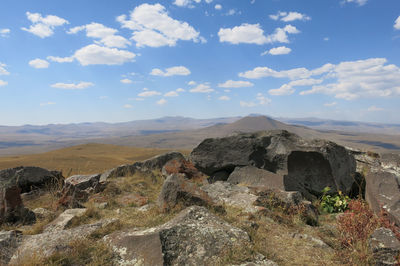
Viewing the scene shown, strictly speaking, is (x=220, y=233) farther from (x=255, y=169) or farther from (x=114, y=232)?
(x=255, y=169)

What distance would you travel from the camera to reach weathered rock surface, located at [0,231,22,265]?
3.95 meters

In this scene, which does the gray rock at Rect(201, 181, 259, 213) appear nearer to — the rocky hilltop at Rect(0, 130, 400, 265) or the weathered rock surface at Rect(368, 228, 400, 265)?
the rocky hilltop at Rect(0, 130, 400, 265)

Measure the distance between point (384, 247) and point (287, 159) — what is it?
17.4ft

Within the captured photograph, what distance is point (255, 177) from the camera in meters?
8.89

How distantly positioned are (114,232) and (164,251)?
4.22 feet

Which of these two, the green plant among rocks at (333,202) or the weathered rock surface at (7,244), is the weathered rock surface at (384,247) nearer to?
the green plant among rocks at (333,202)

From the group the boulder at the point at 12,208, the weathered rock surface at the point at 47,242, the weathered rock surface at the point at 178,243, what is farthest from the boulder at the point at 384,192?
the boulder at the point at 12,208

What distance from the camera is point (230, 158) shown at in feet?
32.6

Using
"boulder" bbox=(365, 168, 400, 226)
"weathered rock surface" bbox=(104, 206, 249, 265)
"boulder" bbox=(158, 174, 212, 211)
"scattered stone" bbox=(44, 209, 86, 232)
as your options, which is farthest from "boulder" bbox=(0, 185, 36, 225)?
"boulder" bbox=(365, 168, 400, 226)

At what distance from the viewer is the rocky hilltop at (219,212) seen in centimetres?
393

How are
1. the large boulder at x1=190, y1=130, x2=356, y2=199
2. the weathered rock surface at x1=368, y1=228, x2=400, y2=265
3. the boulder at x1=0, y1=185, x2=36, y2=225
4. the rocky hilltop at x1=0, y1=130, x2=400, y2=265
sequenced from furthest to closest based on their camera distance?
the large boulder at x1=190, y1=130, x2=356, y2=199
the boulder at x1=0, y1=185, x2=36, y2=225
the rocky hilltop at x1=0, y1=130, x2=400, y2=265
the weathered rock surface at x1=368, y1=228, x2=400, y2=265

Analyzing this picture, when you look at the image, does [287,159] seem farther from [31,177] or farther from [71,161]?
[71,161]

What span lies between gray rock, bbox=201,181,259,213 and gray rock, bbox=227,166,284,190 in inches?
36.4

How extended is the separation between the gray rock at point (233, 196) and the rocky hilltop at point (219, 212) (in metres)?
0.05
